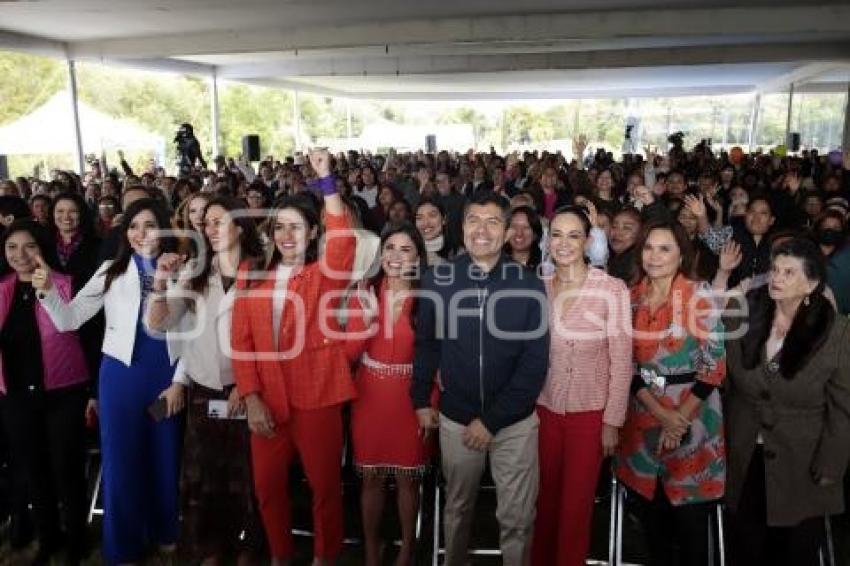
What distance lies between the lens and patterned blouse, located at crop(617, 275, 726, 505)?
2768 millimetres

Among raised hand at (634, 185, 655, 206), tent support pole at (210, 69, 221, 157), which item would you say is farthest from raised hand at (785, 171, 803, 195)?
tent support pole at (210, 69, 221, 157)

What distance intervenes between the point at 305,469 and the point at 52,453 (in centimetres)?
126

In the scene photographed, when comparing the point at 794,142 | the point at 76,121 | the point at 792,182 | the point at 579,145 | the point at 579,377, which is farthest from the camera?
the point at 794,142

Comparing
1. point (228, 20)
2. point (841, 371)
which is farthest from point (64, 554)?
point (228, 20)

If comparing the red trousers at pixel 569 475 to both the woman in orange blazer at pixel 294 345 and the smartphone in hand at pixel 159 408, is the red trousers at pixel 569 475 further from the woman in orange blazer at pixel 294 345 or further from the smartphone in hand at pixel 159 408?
the smartphone in hand at pixel 159 408

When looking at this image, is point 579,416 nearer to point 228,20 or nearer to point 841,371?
point 841,371

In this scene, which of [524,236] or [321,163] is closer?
[321,163]

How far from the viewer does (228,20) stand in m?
12.6

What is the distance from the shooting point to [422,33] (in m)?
12.9

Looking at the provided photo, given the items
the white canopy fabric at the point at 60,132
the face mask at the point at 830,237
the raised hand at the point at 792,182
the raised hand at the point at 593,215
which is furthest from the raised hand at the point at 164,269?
the white canopy fabric at the point at 60,132

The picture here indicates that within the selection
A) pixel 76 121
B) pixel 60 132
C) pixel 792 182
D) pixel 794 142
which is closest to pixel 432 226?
pixel 792 182

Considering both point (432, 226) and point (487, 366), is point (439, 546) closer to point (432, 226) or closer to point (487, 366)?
point (487, 366)

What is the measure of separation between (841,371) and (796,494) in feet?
1.73

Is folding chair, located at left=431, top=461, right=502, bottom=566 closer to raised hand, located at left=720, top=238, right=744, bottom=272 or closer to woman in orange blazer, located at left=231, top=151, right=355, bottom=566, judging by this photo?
woman in orange blazer, located at left=231, top=151, right=355, bottom=566
